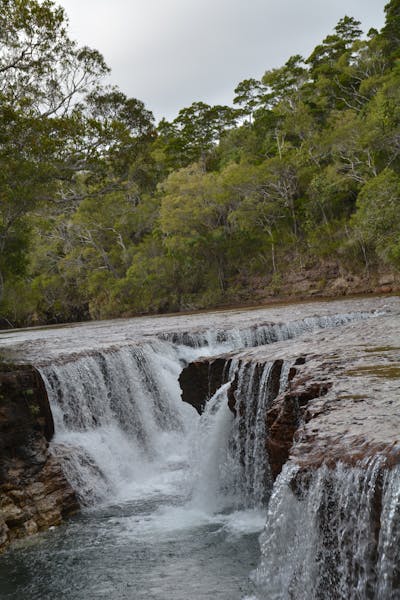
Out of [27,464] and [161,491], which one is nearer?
[27,464]

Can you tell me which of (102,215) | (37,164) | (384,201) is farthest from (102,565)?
(102,215)

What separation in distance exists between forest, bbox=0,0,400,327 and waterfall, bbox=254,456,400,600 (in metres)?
10.2

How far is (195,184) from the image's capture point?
1213 inches

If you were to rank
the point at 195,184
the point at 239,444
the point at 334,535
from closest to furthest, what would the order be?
1. the point at 334,535
2. the point at 239,444
3. the point at 195,184

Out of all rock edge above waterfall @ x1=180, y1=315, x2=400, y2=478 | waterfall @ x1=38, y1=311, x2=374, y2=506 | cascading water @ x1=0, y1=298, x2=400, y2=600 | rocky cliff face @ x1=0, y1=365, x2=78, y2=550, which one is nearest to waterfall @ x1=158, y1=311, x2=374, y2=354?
waterfall @ x1=38, y1=311, x2=374, y2=506

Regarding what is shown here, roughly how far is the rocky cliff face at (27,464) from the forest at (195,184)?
16.6 ft

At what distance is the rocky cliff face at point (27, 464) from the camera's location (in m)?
7.51

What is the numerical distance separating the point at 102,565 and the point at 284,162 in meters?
26.0

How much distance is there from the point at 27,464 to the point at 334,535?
5.91m

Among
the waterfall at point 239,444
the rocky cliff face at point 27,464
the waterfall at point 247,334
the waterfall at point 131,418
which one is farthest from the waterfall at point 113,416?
the waterfall at point 247,334

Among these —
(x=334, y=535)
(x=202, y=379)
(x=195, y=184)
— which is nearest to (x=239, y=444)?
(x=202, y=379)

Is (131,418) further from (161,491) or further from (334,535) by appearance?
(334,535)

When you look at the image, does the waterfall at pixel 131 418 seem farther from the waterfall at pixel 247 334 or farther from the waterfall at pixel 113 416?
the waterfall at pixel 247 334

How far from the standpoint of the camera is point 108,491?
8.74 metres
